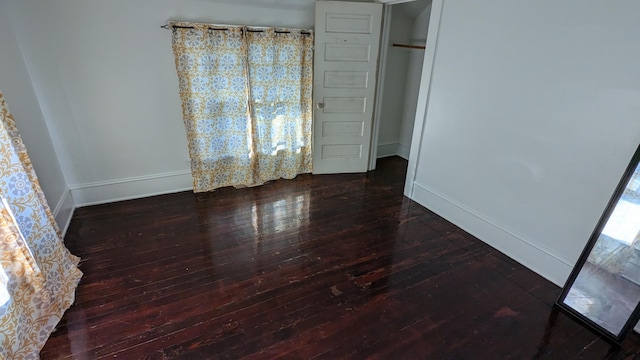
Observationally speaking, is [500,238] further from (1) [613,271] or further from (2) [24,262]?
(2) [24,262]

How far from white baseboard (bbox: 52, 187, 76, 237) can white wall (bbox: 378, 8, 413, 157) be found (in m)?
3.55

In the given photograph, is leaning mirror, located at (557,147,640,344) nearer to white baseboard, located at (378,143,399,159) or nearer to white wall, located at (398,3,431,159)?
white wall, located at (398,3,431,159)

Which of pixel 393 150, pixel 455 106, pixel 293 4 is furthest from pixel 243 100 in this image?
pixel 393 150

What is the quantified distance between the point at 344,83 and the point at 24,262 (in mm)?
3122

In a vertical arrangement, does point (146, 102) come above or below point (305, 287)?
above

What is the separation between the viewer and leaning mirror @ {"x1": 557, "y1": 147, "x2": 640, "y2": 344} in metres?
1.78

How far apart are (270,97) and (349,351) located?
2.66 m

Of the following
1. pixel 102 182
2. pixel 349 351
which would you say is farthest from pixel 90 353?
pixel 102 182

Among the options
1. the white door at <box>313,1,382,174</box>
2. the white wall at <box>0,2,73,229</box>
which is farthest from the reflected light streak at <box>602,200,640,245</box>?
the white wall at <box>0,2,73,229</box>

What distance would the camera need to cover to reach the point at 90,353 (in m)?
1.69

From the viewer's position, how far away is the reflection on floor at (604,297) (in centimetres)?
181

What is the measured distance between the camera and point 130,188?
330 centimetres

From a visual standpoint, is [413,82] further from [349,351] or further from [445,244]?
[349,351]

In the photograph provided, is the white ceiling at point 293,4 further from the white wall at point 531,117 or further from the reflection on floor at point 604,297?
the reflection on floor at point 604,297
